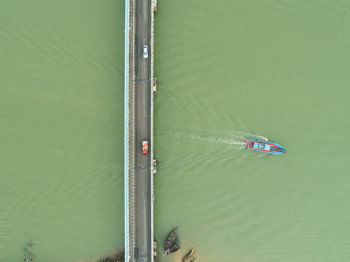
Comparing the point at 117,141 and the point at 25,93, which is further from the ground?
the point at 25,93

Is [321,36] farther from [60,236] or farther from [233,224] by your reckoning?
[60,236]

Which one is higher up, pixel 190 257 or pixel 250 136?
pixel 250 136

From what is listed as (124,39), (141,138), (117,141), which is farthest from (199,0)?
(117,141)

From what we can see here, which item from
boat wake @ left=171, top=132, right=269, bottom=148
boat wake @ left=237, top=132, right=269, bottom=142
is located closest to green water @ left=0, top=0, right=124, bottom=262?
boat wake @ left=171, top=132, right=269, bottom=148

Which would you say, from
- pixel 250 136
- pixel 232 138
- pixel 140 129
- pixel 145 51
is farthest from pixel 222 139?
pixel 145 51

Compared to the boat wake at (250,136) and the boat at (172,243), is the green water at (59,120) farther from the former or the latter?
the boat wake at (250,136)

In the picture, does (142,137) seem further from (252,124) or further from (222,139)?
(252,124)
